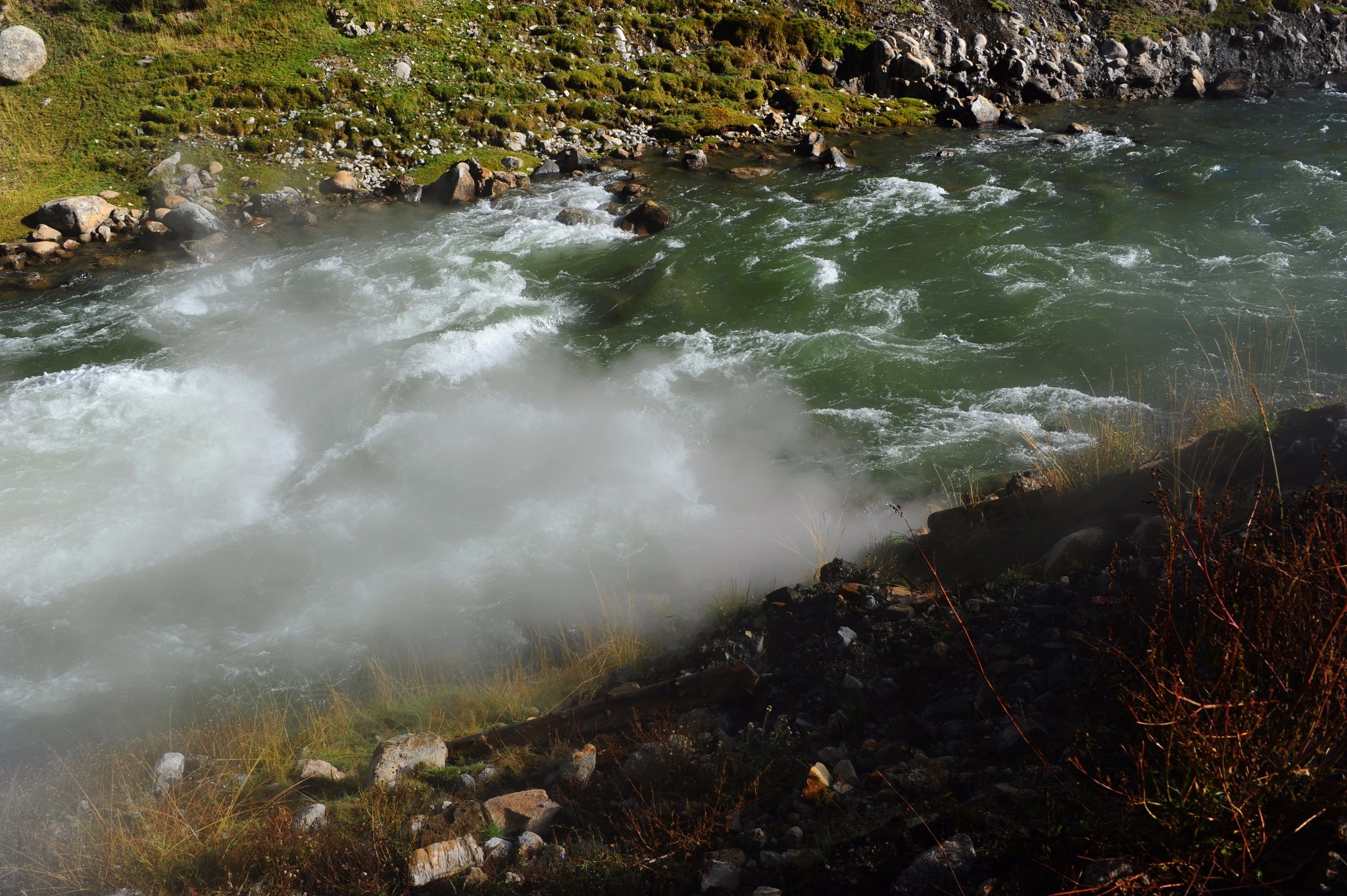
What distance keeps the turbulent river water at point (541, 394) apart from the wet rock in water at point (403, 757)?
1.76 meters

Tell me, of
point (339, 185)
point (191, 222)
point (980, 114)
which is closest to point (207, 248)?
point (191, 222)

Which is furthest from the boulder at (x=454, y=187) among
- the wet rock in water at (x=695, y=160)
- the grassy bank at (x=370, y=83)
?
the wet rock in water at (x=695, y=160)

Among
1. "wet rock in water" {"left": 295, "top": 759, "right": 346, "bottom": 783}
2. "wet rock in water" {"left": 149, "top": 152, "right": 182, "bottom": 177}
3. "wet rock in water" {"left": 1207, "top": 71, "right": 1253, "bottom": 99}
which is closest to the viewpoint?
"wet rock in water" {"left": 295, "top": 759, "right": 346, "bottom": 783}

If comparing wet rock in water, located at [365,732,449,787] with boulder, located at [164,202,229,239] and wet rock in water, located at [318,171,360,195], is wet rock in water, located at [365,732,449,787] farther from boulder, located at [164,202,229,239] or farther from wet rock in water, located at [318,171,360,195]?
wet rock in water, located at [318,171,360,195]

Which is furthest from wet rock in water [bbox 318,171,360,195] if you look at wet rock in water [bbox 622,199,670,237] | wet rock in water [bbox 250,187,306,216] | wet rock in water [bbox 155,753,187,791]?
wet rock in water [bbox 155,753,187,791]

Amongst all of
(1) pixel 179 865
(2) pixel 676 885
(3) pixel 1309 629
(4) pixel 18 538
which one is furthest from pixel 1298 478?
(4) pixel 18 538

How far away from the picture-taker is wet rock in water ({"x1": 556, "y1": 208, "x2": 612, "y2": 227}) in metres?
17.2

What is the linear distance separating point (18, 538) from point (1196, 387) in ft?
43.1

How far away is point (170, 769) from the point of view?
18.0 feet

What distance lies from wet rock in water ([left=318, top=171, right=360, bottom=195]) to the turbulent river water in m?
2.48

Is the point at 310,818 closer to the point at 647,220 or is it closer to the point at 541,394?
the point at 541,394

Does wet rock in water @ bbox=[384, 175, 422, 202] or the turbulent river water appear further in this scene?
wet rock in water @ bbox=[384, 175, 422, 202]

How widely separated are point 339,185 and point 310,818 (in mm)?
18103

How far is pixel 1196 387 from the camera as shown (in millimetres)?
9375
